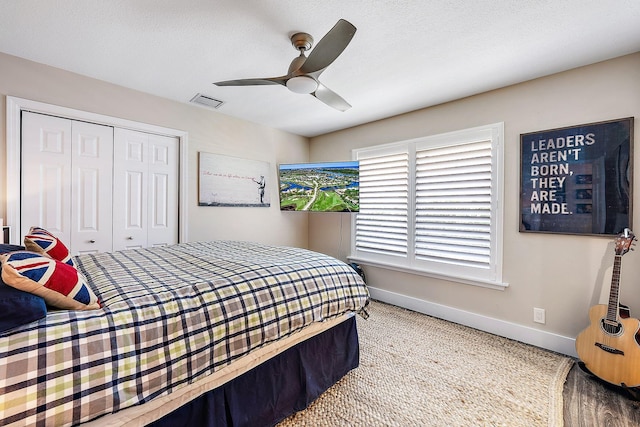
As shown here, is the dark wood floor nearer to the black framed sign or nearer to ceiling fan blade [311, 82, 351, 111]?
the black framed sign

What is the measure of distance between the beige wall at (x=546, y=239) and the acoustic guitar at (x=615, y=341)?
260 mm

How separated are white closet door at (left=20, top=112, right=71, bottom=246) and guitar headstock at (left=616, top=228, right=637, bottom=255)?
14.7 ft

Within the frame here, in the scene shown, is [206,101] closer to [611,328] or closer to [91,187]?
[91,187]

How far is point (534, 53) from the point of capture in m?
2.15

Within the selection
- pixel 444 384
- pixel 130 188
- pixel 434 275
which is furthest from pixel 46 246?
pixel 434 275

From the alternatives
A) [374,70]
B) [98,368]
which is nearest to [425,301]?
[374,70]

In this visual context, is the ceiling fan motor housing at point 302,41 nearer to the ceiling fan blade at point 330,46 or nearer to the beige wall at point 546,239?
the ceiling fan blade at point 330,46

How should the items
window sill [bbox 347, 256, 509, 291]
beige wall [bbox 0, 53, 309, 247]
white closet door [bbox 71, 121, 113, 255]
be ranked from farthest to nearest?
window sill [bbox 347, 256, 509, 291] < white closet door [bbox 71, 121, 113, 255] < beige wall [bbox 0, 53, 309, 247]

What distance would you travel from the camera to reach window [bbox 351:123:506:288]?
283 centimetres

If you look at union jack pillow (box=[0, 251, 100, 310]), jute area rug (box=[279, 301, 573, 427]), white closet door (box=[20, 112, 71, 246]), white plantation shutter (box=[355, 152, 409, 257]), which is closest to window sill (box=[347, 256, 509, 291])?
white plantation shutter (box=[355, 152, 409, 257])

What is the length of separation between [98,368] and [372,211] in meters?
3.28

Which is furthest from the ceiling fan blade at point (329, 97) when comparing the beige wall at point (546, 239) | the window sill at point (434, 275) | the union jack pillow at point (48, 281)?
the window sill at point (434, 275)

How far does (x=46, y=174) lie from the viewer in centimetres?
248

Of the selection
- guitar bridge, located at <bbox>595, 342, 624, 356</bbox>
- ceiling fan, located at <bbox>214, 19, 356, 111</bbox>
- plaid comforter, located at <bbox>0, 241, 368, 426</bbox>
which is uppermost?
ceiling fan, located at <bbox>214, 19, 356, 111</bbox>
